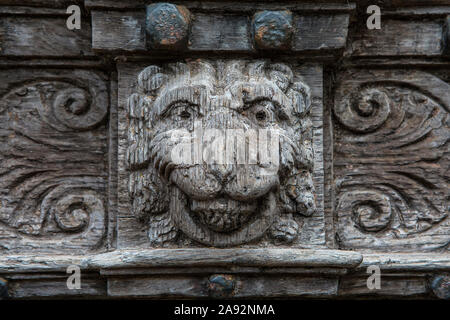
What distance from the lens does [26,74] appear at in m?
1.86

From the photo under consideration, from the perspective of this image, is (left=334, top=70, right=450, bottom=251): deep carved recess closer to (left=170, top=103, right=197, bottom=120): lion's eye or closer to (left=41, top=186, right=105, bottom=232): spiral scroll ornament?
(left=170, top=103, right=197, bottom=120): lion's eye

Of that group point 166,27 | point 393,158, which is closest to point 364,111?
point 393,158

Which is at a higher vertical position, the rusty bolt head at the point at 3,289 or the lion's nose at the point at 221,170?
the lion's nose at the point at 221,170

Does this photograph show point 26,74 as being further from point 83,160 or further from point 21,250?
point 21,250

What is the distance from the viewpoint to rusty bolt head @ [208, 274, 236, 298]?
1.68m

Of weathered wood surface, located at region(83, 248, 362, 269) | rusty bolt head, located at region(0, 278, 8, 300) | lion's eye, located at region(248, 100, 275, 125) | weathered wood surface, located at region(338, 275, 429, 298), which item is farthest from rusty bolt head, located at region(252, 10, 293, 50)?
rusty bolt head, located at region(0, 278, 8, 300)

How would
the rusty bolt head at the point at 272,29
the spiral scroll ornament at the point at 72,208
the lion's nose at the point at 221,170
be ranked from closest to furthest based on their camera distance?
the lion's nose at the point at 221,170 < the rusty bolt head at the point at 272,29 < the spiral scroll ornament at the point at 72,208

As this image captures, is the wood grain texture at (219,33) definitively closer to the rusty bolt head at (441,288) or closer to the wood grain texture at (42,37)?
the wood grain texture at (42,37)

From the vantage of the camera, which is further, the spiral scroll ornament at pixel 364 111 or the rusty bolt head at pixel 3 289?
the spiral scroll ornament at pixel 364 111

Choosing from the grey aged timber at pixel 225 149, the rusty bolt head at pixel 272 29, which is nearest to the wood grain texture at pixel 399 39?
the grey aged timber at pixel 225 149

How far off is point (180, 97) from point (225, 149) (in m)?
0.17

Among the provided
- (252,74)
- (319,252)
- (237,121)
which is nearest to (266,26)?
(252,74)

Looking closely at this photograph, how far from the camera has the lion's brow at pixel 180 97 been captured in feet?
5.49

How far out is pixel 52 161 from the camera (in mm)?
1832
